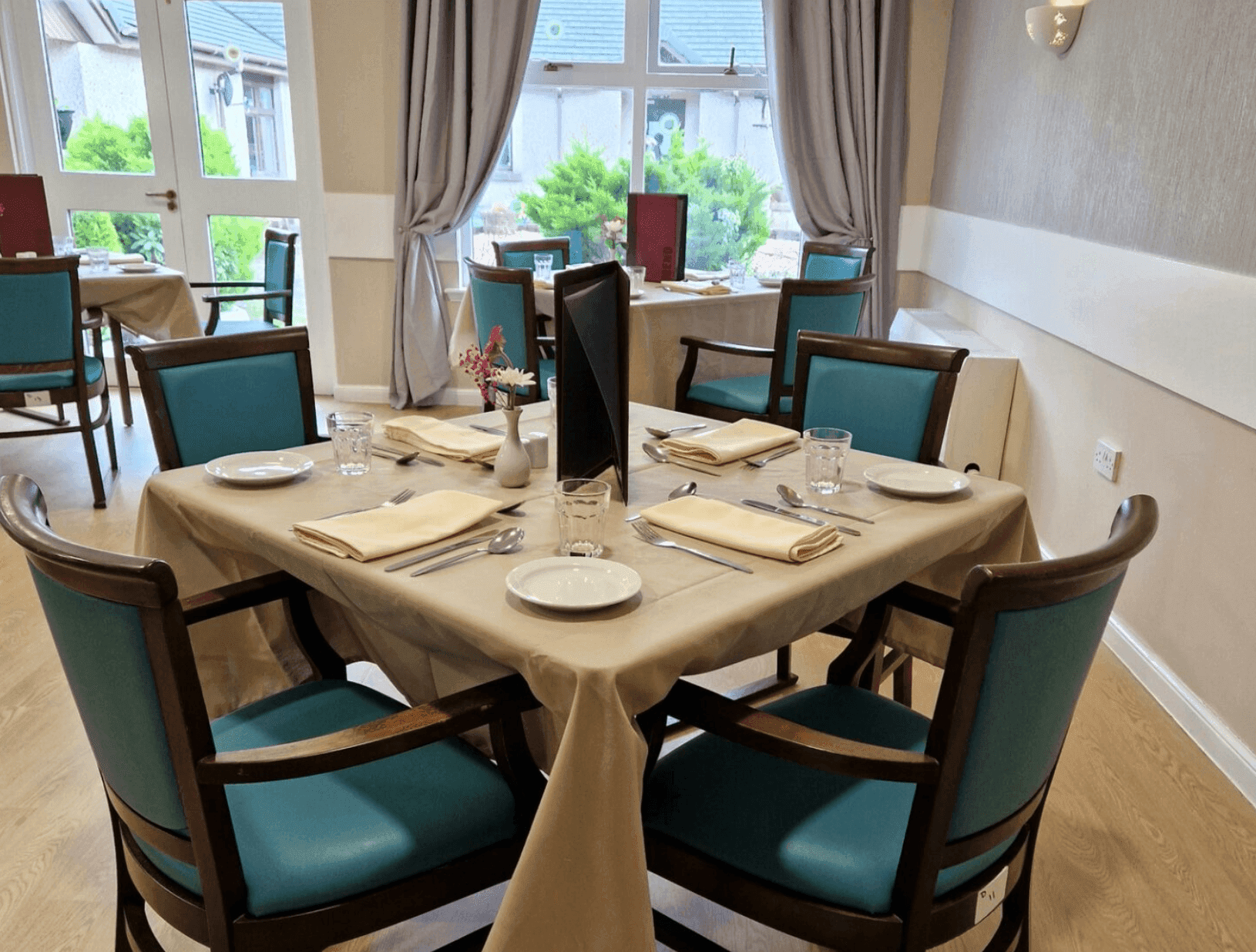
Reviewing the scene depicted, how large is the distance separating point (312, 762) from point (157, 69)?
16.7 feet

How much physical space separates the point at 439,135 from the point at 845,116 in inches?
75.0

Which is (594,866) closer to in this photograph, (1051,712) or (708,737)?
(708,737)

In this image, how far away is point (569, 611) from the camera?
1312 millimetres

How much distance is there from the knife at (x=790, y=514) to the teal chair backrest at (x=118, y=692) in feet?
3.18

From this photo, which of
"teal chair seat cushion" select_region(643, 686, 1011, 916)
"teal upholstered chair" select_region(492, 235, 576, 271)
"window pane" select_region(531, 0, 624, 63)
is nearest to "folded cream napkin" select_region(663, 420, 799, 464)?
"teal chair seat cushion" select_region(643, 686, 1011, 916)

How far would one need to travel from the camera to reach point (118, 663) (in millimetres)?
1136

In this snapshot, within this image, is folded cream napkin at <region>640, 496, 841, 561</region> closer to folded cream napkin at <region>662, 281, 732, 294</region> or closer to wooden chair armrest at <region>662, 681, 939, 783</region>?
wooden chair armrest at <region>662, 681, 939, 783</region>

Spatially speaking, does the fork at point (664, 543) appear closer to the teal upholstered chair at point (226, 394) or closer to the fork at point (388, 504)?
the fork at point (388, 504)

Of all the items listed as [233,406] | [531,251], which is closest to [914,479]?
[233,406]

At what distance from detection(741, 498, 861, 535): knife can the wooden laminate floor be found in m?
0.73

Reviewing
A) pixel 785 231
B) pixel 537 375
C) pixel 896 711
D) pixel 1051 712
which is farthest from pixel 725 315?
pixel 1051 712

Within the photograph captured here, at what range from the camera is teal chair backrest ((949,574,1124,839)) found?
114 cm

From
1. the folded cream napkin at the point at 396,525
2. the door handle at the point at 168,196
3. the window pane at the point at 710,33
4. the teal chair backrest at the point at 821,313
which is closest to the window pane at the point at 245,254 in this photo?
the door handle at the point at 168,196

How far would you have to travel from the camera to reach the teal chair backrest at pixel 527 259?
450cm
